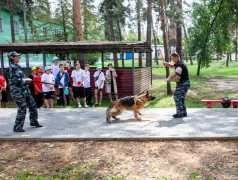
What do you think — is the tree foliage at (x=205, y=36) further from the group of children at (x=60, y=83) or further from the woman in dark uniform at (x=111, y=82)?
the group of children at (x=60, y=83)

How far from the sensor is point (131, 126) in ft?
20.9

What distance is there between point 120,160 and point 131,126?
2.03 m

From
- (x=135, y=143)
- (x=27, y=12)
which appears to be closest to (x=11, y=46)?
(x=135, y=143)

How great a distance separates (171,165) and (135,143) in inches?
46.9

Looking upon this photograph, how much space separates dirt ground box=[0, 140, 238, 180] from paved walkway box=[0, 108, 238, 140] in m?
0.34

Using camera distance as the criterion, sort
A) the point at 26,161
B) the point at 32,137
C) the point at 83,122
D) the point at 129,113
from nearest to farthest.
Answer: the point at 26,161 → the point at 32,137 → the point at 83,122 → the point at 129,113

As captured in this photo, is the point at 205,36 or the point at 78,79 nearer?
the point at 78,79

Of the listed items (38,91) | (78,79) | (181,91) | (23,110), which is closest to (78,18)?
(78,79)

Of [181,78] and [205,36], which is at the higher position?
[205,36]

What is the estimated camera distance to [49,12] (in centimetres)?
2270

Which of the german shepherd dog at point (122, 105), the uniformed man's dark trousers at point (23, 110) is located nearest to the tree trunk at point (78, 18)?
the german shepherd dog at point (122, 105)

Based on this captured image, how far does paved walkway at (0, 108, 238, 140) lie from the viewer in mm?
5543

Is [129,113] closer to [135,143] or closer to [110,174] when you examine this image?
[135,143]

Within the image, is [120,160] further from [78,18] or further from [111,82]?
[78,18]
